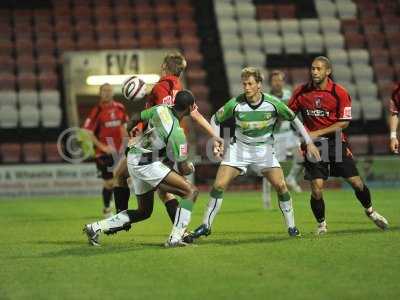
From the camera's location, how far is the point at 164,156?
8.98 metres

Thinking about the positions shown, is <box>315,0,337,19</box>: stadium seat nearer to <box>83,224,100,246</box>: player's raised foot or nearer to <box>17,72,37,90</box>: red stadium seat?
<box>17,72,37,90</box>: red stadium seat

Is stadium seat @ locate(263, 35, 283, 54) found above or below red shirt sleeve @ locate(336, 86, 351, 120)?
above

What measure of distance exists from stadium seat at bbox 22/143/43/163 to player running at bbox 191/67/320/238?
12.2 metres

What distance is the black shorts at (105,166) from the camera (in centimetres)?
1416

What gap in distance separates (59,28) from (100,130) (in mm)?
10610

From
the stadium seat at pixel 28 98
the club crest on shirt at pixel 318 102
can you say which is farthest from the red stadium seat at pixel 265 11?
the club crest on shirt at pixel 318 102

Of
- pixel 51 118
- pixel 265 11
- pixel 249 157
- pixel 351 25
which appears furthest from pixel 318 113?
pixel 351 25

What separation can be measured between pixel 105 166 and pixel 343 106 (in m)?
5.29

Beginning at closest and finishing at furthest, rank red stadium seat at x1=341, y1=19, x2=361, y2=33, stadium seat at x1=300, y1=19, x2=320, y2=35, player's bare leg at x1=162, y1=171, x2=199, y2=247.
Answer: player's bare leg at x1=162, y1=171, x2=199, y2=247 < stadium seat at x1=300, y1=19, x2=320, y2=35 < red stadium seat at x1=341, y1=19, x2=361, y2=33

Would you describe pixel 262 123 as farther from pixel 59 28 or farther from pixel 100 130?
pixel 59 28

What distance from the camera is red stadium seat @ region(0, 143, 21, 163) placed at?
21.4 meters

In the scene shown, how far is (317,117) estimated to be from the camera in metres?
10.2

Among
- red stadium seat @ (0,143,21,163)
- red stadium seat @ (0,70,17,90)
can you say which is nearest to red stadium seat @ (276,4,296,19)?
red stadium seat @ (0,70,17,90)

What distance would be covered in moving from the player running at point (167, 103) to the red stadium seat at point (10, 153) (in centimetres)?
1113
